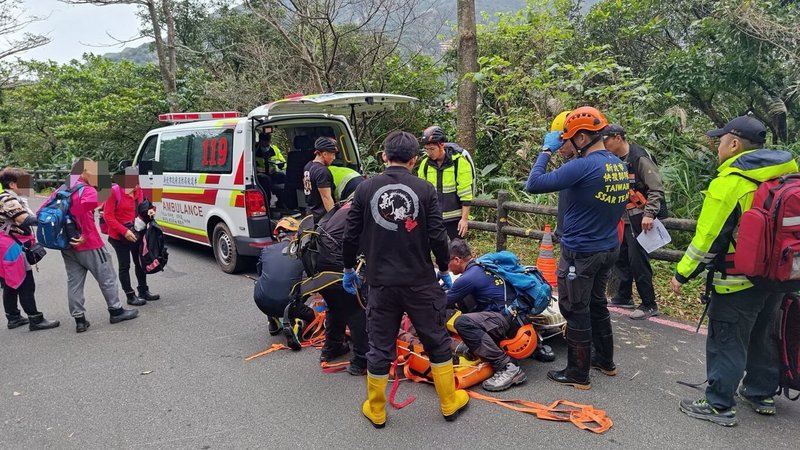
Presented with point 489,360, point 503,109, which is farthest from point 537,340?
point 503,109

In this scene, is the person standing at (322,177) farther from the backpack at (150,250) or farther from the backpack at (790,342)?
the backpack at (790,342)

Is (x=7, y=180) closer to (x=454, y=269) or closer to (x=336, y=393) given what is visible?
(x=336, y=393)

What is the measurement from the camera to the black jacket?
302 centimetres

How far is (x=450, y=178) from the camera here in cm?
536

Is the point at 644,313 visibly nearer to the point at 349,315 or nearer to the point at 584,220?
the point at 584,220

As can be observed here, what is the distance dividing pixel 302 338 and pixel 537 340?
1.98 metres

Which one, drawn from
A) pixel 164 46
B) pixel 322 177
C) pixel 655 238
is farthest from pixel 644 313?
pixel 164 46

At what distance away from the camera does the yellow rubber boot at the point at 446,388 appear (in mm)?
3141

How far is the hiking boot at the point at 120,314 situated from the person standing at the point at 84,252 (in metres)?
0.01

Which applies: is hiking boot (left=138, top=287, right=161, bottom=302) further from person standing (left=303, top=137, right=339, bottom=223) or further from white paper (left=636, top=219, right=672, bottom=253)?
white paper (left=636, top=219, right=672, bottom=253)

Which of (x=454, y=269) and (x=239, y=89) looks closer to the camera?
(x=454, y=269)

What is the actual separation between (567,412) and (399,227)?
5.22 feet

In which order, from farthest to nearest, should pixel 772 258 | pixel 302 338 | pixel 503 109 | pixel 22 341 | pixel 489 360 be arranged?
1. pixel 503 109
2. pixel 22 341
3. pixel 302 338
4. pixel 489 360
5. pixel 772 258

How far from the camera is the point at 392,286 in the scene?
9.99 ft
